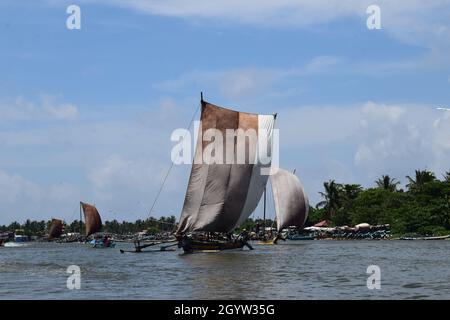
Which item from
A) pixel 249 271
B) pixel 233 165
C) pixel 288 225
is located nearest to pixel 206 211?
pixel 233 165

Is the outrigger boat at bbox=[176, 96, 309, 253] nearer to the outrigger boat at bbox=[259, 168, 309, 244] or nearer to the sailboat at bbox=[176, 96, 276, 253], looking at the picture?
the sailboat at bbox=[176, 96, 276, 253]

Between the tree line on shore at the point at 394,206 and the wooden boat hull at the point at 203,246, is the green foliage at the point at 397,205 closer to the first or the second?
the tree line on shore at the point at 394,206

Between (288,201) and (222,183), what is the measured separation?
166ft

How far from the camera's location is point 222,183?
258 ft

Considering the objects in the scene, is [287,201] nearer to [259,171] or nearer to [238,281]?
[259,171]

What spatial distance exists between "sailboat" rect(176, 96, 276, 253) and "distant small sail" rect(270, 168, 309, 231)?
43738 mm

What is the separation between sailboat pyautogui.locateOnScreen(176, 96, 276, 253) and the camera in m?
77.7

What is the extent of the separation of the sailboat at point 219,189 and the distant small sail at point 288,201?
43.7m

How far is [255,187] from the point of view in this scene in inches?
3246

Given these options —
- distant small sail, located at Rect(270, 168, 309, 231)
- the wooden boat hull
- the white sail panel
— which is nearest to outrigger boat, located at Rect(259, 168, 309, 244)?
distant small sail, located at Rect(270, 168, 309, 231)

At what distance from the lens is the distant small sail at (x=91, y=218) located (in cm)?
16500
